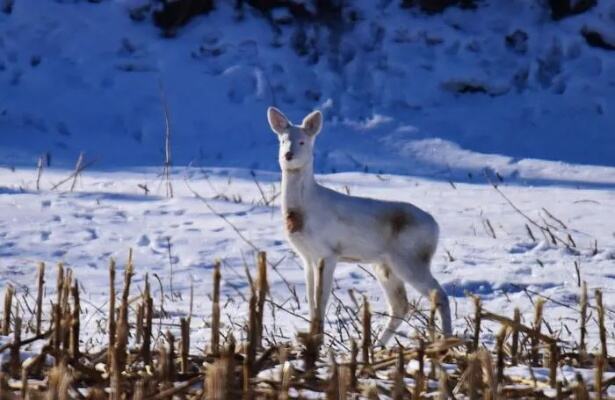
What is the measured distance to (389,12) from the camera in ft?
62.3

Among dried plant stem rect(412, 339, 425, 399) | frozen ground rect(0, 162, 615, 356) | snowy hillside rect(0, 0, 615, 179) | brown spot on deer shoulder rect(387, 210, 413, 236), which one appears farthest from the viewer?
snowy hillside rect(0, 0, 615, 179)

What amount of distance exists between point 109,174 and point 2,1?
5.88 metres

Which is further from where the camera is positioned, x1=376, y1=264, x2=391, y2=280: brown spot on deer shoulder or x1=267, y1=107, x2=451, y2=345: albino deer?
x1=376, y1=264, x2=391, y2=280: brown spot on deer shoulder

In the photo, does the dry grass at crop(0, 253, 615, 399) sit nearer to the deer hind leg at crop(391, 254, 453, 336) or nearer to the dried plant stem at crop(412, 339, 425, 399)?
the dried plant stem at crop(412, 339, 425, 399)

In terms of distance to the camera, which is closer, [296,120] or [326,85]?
[296,120]

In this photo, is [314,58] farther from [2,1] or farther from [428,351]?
[428,351]

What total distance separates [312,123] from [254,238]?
2.45 meters

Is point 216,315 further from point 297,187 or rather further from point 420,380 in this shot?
point 297,187

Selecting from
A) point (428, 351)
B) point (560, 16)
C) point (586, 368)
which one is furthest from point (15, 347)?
point (560, 16)

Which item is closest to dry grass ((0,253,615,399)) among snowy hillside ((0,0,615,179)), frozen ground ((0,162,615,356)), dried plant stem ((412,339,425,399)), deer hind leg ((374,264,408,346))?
dried plant stem ((412,339,425,399))

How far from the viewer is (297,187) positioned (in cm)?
761

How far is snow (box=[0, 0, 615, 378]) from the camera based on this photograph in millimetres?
9812

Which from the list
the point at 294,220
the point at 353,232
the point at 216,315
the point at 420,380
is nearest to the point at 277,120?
the point at 294,220

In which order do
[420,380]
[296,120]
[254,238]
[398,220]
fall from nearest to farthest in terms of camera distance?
[420,380], [398,220], [254,238], [296,120]
